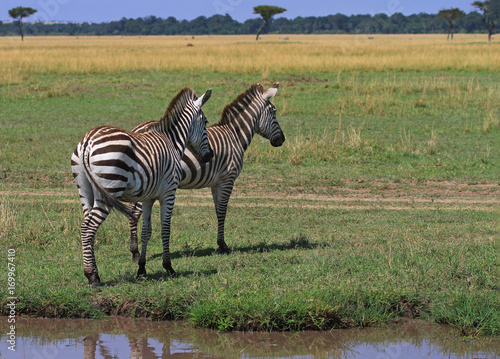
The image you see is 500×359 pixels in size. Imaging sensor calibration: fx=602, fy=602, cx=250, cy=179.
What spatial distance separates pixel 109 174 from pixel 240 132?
9.02 feet

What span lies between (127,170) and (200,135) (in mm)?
1463

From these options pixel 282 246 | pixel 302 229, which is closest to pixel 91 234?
pixel 282 246

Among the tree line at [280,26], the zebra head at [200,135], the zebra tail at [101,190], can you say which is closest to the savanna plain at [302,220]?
the zebra tail at [101,190]

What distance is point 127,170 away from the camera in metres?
5.46

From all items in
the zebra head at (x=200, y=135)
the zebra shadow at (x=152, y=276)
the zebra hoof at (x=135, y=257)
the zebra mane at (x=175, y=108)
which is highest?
the zebra mane at (x=175, y=108)

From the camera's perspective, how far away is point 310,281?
19.0 ft

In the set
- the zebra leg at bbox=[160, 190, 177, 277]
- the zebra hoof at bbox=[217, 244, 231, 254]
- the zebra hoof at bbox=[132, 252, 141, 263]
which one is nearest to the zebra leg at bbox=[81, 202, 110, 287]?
the zebra leg at bbox=[160, 190, 177, 277]

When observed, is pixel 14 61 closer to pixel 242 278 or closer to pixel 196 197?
pixel 196 197

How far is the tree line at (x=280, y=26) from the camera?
4166 inches

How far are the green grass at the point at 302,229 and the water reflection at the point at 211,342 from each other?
0.12 metres

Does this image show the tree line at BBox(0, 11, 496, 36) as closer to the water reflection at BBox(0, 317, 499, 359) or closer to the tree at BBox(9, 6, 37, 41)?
the tree at BBox(9, 6, 37, 41)

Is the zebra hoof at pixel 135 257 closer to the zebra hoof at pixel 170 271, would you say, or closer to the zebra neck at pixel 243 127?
the zebra hoof at pixel 170 271

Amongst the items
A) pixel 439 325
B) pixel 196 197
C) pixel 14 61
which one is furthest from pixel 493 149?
pixel 14 61

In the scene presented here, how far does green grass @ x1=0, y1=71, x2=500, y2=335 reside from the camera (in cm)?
534
